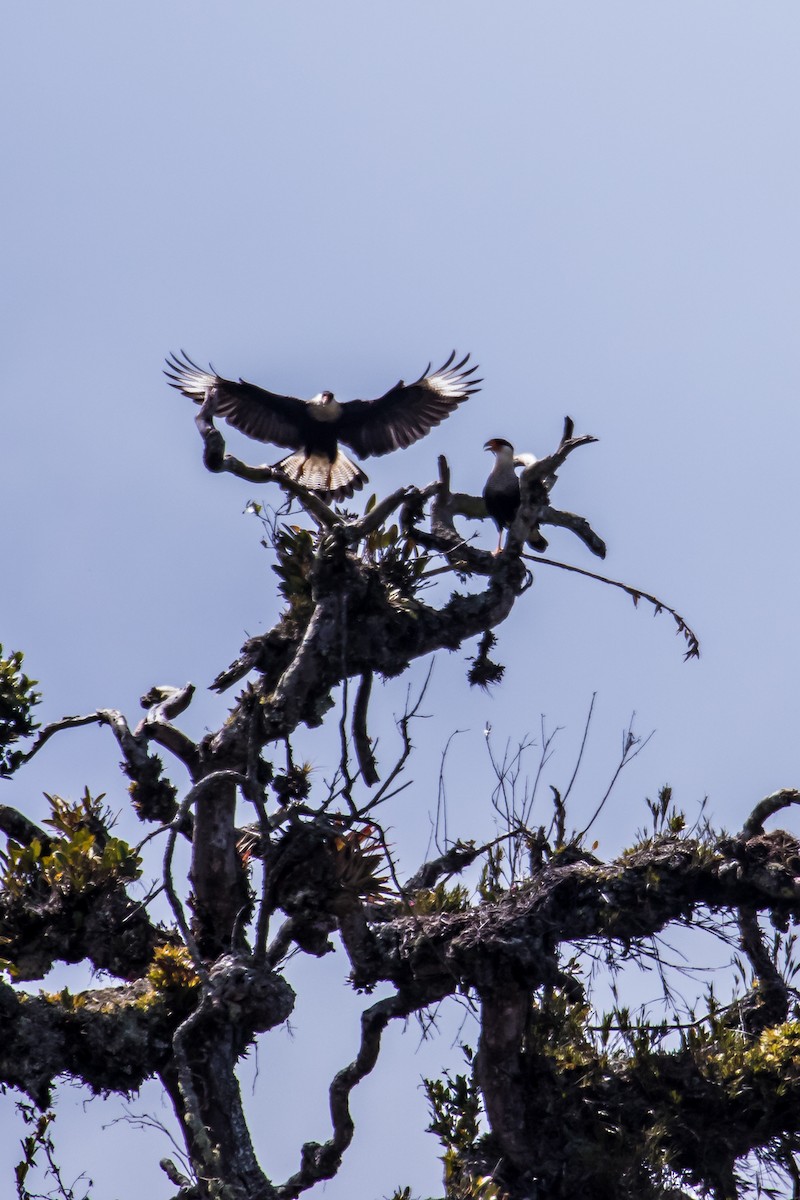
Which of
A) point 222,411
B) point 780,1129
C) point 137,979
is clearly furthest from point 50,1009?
point 222,411

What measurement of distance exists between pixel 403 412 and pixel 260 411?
1.17 m

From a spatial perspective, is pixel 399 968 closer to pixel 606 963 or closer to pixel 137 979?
pixel 606 963

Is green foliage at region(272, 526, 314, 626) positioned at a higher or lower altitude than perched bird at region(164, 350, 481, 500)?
lower

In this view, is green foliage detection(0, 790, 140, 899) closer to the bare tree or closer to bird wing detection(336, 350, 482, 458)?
the bare tree

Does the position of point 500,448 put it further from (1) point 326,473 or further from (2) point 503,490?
(1) point 326,473

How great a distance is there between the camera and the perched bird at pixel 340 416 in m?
10.1

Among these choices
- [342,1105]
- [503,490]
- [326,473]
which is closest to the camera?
[342,1105]

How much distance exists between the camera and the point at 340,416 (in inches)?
403

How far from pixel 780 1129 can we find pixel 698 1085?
50 centimetres

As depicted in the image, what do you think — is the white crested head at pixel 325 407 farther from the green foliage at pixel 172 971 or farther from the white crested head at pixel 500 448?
the green foliage at pixel 172 971

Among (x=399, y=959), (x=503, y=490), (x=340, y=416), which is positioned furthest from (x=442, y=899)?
(x=340, y=416)

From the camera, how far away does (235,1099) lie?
20.3 ft

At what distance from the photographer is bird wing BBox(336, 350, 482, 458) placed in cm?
1015

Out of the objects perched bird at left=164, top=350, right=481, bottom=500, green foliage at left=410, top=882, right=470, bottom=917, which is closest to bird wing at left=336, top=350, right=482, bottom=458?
perched bird at left=164, top=350, right=481, bottom=500
